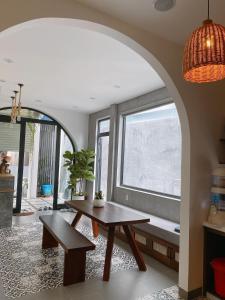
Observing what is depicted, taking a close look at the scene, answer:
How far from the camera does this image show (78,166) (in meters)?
6.03

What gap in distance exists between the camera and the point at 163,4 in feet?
6.07

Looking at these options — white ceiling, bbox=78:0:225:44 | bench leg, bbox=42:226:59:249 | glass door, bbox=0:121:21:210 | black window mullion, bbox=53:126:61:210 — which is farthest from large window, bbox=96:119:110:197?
white ceiling, bbox=78:0:225:44

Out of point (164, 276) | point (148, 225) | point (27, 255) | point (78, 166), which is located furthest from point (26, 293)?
point (78, 166)

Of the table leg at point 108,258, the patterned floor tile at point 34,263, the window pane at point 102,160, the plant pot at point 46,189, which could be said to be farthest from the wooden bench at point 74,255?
the plant pot at point 46,189

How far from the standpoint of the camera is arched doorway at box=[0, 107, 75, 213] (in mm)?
5926

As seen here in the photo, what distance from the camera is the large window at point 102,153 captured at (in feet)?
20.2

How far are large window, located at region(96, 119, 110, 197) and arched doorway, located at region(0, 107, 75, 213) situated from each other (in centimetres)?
85

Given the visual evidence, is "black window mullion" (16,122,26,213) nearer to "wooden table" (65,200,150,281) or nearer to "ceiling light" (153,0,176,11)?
"wooden table" (65,200,150,281)

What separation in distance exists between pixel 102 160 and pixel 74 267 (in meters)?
3.87

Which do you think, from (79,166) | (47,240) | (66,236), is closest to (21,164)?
(79,166)

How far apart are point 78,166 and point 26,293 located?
12.4ft

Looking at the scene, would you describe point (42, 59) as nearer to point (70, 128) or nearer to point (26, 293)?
point (26, 293)

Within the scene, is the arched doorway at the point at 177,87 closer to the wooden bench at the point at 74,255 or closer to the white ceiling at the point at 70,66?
the white ceiling at the point at 70,66

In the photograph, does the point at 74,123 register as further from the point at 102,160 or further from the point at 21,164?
the point at 21,164
